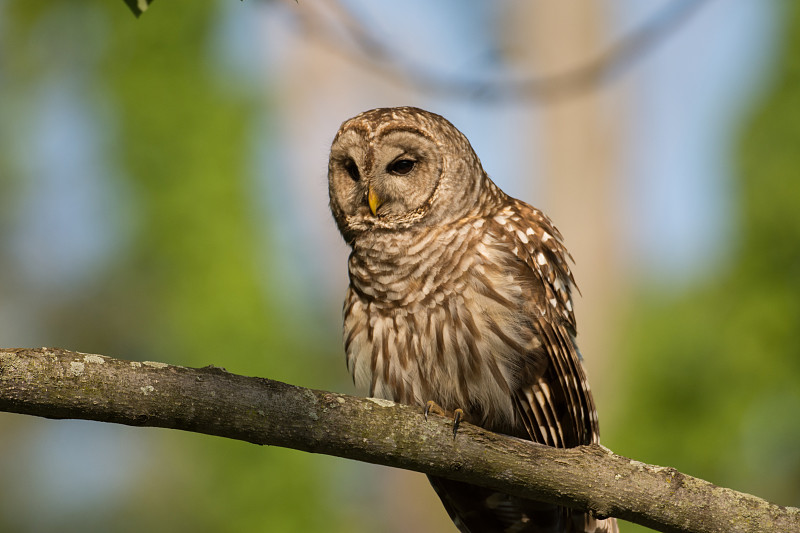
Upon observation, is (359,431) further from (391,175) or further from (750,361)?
(750,361)

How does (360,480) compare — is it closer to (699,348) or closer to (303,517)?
(303,517)

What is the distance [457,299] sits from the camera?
3969 mm

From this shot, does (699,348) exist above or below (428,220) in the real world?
above

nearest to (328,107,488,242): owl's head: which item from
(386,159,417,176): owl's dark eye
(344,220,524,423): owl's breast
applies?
(386,159,417,176): owl's dark eye

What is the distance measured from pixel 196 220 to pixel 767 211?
9107mm

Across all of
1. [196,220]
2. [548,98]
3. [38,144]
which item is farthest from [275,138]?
[548,98]

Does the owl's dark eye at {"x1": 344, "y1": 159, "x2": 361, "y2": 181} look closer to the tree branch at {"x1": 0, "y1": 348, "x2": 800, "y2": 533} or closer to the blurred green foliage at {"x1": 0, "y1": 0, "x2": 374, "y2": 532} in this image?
the tree branch at {"x1": 0, "y1": 348, "x2": 800, "y2": 533}

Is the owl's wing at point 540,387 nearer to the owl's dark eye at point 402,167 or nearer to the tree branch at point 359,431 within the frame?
the owl's dark eye at point 402,167

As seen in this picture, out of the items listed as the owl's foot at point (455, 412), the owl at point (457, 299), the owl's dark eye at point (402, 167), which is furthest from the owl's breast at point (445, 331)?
the owl's dark eye at point (402, 167)

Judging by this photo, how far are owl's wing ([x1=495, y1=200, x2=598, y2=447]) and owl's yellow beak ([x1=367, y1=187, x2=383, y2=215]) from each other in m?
0.55

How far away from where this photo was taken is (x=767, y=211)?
40.0 feet

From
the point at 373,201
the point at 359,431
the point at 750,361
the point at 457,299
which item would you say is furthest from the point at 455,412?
the point at 750,361

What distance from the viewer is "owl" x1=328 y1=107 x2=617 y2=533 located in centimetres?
397

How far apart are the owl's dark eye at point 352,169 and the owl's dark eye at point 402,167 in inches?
6.6
